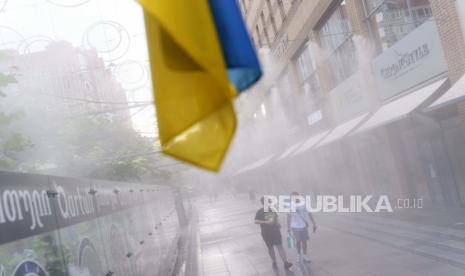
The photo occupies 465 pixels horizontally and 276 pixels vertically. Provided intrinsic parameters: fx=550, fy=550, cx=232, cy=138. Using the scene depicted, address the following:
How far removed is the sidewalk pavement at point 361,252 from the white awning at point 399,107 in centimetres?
261

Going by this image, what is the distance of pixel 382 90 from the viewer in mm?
16797

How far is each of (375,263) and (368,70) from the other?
29.0ft

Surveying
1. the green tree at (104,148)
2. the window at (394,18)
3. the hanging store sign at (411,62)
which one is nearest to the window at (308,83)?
the window at (394,18)

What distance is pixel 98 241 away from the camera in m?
5.96

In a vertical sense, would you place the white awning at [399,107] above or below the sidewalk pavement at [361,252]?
above

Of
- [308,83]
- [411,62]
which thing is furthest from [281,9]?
[411,62]

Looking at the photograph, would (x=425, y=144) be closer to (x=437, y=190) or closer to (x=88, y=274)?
(x=437, y=190)

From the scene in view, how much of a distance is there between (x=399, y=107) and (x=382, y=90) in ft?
8.57

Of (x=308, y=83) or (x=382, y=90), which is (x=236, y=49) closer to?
(x=382, y=90)

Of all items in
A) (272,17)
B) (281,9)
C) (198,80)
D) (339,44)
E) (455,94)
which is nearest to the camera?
(198,80)

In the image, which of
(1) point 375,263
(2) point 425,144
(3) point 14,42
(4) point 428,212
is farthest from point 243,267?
(3) point 14,42

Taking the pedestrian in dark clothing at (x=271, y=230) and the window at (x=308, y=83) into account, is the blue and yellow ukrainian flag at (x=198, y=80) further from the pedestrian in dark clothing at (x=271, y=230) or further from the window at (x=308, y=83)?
the window at (x=308, y=83)

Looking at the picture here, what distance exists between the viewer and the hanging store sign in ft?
43.2

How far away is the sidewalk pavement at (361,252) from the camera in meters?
9.48
